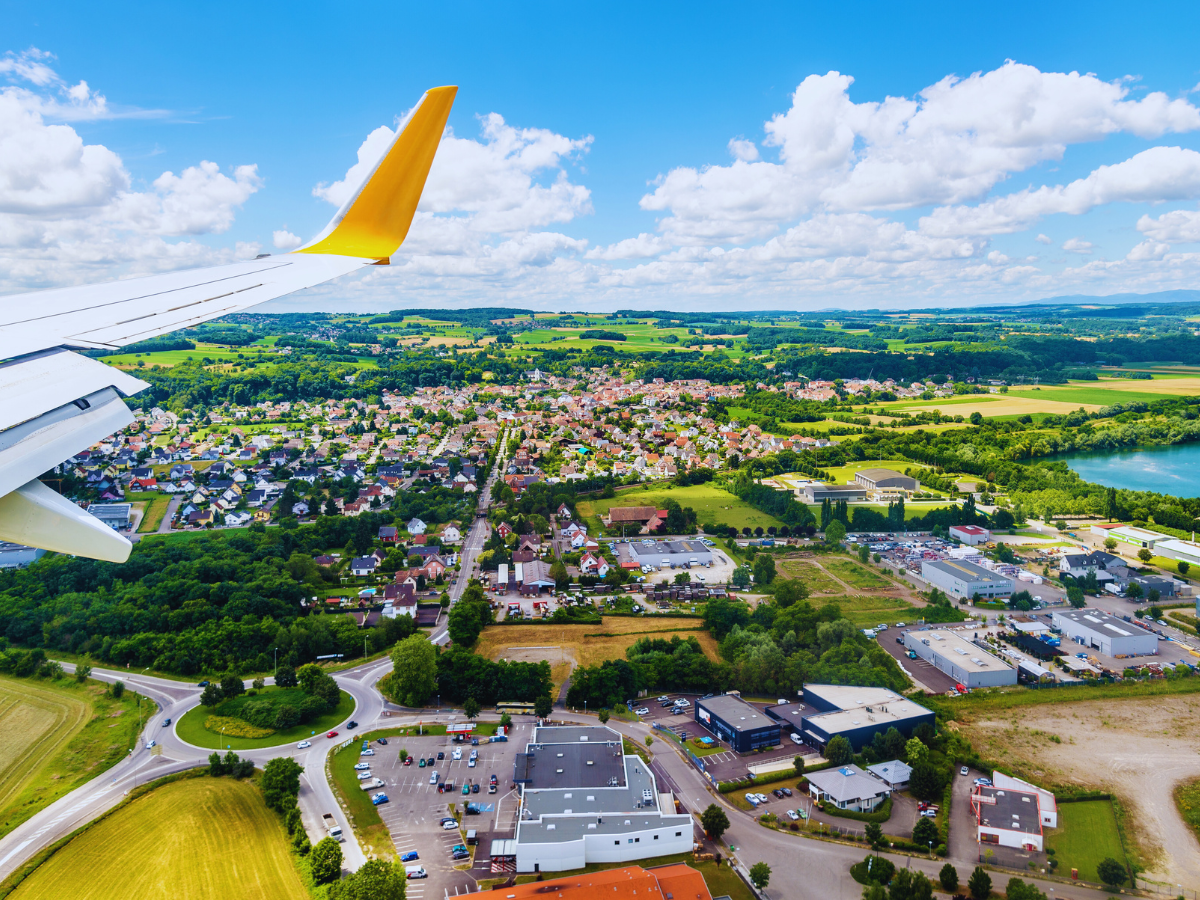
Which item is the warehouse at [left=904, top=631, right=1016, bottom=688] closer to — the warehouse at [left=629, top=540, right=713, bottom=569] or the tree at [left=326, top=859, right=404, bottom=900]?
the warehouse at [left=629, top=540, right=713, bottom=569]

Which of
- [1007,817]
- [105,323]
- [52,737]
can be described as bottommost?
[52,737]

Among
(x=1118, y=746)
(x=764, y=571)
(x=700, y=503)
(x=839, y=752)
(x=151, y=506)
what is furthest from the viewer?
(x=700, y=503)

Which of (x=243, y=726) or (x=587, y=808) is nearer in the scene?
(x=587, y=808)

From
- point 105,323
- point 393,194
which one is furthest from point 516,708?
point 105,323

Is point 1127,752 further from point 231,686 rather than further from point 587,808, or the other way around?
point 231,686

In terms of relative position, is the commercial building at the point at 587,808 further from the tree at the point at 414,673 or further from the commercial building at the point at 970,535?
the commercial building at the point at 970,535

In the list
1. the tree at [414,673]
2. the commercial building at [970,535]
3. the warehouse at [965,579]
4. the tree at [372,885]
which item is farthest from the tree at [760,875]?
the commercial building at [970,535]
